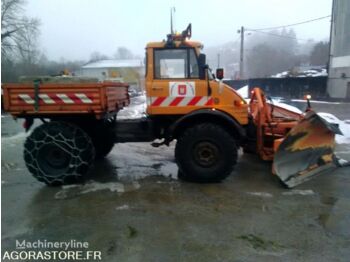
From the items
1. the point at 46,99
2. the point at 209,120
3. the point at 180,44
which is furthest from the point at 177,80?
the point at 46,99

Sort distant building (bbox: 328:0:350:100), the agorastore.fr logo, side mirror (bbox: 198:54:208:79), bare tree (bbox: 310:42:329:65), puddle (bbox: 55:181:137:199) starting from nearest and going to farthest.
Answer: the agorastore.fr logo, puddle (bbox: 55:181:137:199), side mirror (bbox: 198:54:208:79), distant building (bbox: 328:0:350:100), bare tree (bbox: 310:42:329:65)

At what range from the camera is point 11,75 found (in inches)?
1030

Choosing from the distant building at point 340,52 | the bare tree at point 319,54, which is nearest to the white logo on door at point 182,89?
the distant building at point 340,52

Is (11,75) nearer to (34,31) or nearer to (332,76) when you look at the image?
(34,31)

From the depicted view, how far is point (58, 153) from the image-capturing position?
572cm

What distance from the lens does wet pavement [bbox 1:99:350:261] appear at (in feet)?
12.1

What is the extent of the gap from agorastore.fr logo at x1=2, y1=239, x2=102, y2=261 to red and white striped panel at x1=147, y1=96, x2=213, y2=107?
2598 mm

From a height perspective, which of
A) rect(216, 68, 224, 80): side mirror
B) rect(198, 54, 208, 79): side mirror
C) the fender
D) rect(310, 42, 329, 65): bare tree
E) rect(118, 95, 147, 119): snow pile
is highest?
rect(310, 42, 329, 65): bare tree

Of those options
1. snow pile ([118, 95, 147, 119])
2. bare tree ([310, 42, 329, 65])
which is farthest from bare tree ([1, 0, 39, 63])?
bare tree ([310, 42, 329, 65])

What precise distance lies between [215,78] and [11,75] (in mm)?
24156

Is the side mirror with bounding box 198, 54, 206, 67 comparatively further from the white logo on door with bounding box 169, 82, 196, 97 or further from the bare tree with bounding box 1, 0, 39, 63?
the bare tree with bounding box 1, 0, 39, 63

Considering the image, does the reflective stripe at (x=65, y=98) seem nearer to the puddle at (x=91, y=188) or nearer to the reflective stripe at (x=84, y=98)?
the reflective stripe at (x=84, y=98)

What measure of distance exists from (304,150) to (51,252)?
4.02m

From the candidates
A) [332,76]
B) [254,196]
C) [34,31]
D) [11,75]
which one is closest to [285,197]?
[254,196]
